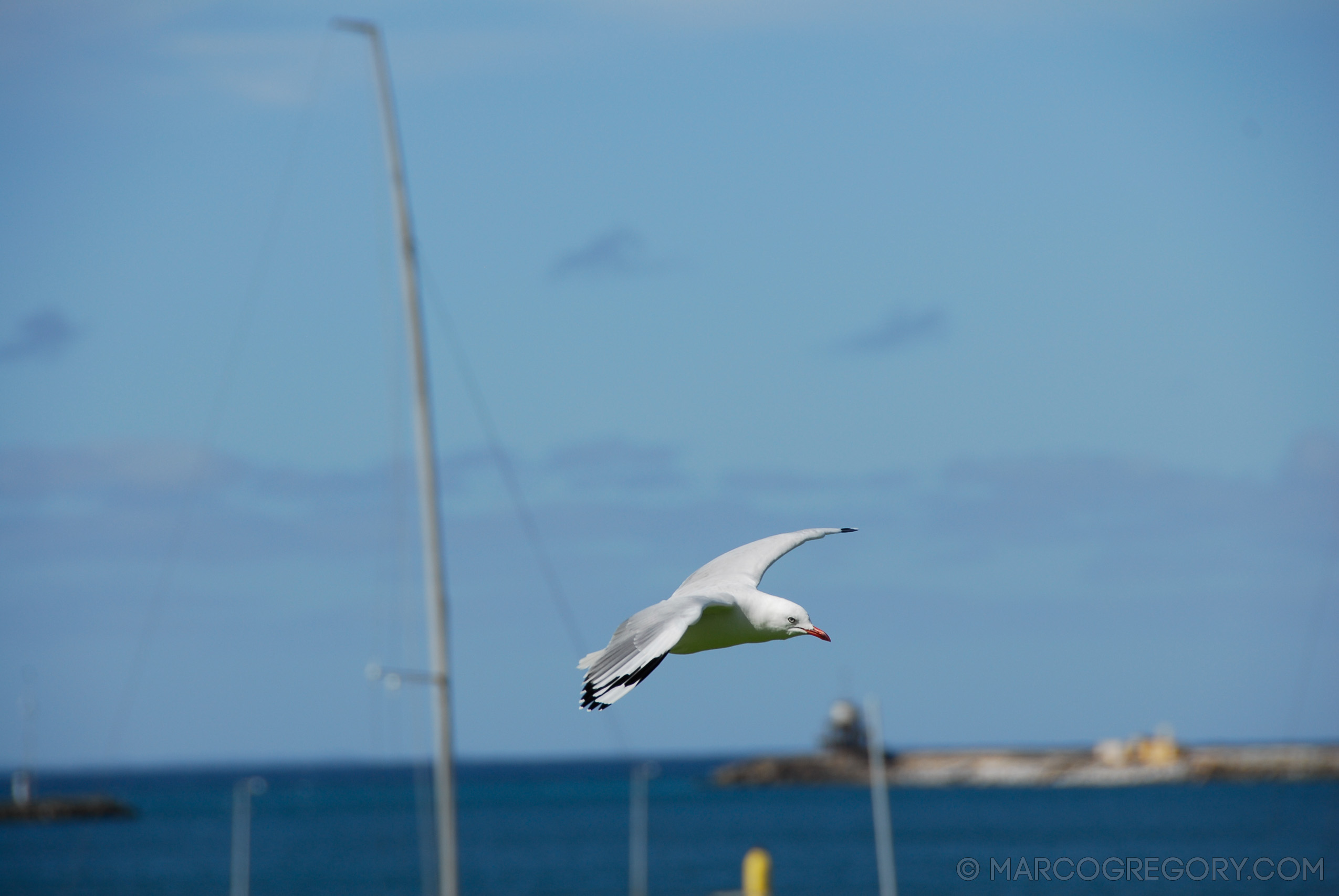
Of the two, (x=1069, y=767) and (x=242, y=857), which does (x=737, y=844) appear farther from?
(x=1069, y=767)

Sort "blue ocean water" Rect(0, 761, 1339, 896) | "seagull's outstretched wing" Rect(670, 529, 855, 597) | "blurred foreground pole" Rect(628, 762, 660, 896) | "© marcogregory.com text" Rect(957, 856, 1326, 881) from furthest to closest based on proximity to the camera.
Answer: "blue ocean water" Rect(0, 761, 1339, 896), "© marcogregory.com text" Rect(957, 856, 1326, 881), "blurred foreground pole" Rect(628, 762, 660, 896), "seagull's outstretched wing" Rect(670, 529, 855, 597)

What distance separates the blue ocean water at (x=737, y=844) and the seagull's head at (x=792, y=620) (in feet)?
198

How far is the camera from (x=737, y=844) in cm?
9906

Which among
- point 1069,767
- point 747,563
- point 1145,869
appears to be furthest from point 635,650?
point 1069,767

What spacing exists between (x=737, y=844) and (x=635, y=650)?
93401 mm

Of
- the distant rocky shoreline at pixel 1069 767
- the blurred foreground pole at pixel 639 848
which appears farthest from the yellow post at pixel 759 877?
the distant rocky shoreline at pixel 1069 767

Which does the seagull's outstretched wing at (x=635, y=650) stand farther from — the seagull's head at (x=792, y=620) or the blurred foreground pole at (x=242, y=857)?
the blurred foreground pole at (x=242, y=857)

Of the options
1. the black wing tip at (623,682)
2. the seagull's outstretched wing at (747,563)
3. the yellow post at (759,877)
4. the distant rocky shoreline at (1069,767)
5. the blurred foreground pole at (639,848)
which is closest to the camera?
the black wing tip at (623,682)

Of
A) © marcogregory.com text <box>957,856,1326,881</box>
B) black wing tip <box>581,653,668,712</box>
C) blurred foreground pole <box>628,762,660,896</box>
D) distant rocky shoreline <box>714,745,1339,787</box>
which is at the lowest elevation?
black wing tip <box>581,653,668,712</box>

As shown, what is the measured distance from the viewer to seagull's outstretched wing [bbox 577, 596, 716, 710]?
7.98 metres

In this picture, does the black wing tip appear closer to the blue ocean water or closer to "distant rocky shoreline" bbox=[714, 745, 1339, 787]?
the blue ocean water

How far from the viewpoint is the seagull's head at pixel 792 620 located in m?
9.29

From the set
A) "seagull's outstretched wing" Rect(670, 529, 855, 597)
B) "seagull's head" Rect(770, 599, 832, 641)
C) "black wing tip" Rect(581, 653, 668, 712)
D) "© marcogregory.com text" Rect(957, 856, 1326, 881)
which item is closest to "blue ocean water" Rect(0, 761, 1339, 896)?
"© marcogregory.com text" Rect(957, 856, 1326, 881)

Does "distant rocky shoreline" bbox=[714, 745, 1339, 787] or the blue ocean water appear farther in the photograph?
"distant rocky shoreline" bbox=[714, 745, 1339, 787]
